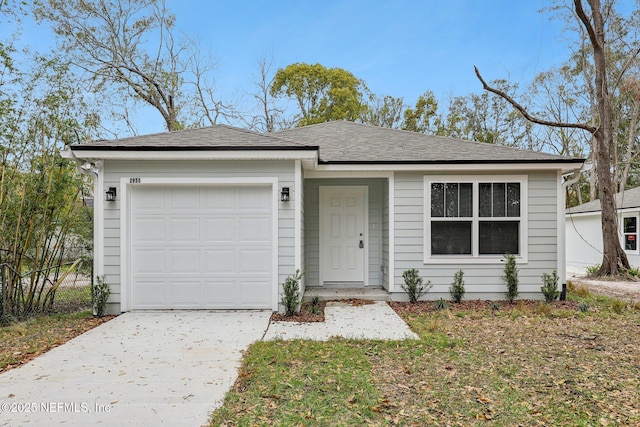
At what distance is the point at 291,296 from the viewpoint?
5.91m

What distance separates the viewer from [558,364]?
387cm

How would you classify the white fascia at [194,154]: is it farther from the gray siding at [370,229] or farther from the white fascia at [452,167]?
the gray siding at [370,229]

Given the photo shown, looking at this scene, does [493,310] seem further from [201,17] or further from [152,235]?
[201,17]

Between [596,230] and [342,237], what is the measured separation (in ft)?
42.5

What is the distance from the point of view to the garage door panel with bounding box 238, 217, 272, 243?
615cm

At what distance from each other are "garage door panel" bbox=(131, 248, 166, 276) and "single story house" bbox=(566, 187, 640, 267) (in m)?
12.5

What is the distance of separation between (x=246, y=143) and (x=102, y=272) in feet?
10.0

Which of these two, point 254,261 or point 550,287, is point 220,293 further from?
point 550,287

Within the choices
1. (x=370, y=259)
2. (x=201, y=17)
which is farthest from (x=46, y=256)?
(x=201, y=17)

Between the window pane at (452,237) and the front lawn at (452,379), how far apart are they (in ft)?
6.07

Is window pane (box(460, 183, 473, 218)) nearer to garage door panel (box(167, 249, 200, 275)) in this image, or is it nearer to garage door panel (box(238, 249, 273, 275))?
garage door panel (box(238, 249, 273, 275))

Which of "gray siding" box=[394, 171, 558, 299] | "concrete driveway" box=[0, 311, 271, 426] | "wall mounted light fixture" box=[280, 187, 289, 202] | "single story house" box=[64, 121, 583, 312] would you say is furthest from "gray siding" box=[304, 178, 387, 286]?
"concrete driveway" box=[0, 311, 271, 426]

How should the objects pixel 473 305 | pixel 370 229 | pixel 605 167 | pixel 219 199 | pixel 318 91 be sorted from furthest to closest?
pixel 318 91
pixel 605 167
pixel 370 229
pixel 473 305
pixel 219 199

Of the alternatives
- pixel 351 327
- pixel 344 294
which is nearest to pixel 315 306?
pixel 344 294
